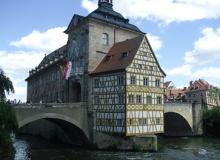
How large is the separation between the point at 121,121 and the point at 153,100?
15.6ft

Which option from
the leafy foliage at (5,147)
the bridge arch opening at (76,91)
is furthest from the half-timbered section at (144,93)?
the leafy foliage at (5,147)

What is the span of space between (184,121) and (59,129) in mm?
18567

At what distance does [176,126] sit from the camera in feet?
171

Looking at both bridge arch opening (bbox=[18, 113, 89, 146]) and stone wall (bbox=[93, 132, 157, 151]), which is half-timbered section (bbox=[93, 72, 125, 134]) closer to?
stone wall (bbox=[93, 132, 157, 151])

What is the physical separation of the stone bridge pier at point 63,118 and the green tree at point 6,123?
12282 mm

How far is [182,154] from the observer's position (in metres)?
32.7

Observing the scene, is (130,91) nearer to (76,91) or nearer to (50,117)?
(50,117)

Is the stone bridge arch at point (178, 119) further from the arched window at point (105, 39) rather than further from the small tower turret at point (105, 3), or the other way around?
the small tower turret at point (105, 3)

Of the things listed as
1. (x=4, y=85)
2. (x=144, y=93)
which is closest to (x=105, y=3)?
(x=144, y=93)

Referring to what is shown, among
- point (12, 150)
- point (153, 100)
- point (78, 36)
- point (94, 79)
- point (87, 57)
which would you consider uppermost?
point (78, 36)

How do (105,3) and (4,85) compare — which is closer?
(4,85)

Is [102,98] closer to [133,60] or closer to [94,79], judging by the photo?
[94,79]

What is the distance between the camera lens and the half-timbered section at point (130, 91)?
3388cm

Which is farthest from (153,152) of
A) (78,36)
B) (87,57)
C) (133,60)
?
(78,36)
